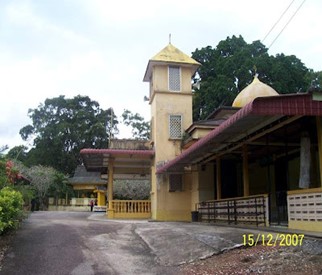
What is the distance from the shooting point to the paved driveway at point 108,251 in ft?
26.2

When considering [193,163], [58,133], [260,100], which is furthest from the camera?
[58,133]

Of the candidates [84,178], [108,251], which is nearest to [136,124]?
[84,178]

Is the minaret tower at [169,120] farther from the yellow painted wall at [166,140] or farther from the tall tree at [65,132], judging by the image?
the tall tree at [65,132]

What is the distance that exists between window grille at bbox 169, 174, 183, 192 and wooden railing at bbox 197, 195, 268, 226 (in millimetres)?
3105

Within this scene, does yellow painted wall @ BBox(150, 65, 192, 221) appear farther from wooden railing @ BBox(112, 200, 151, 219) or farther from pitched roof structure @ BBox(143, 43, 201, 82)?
wooden railing @ BBox(112, 200, 151, 219)

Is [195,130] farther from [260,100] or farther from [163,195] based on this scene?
[260,100]

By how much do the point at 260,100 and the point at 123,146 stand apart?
15007 millimetres

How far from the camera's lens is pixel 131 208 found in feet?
70.7

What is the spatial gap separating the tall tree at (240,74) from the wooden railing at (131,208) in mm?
13502

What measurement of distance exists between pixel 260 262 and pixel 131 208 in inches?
591

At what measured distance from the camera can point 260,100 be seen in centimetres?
771

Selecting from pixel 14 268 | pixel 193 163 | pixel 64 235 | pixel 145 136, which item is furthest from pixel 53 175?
pixel 14 268

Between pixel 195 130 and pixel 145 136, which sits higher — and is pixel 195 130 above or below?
below
